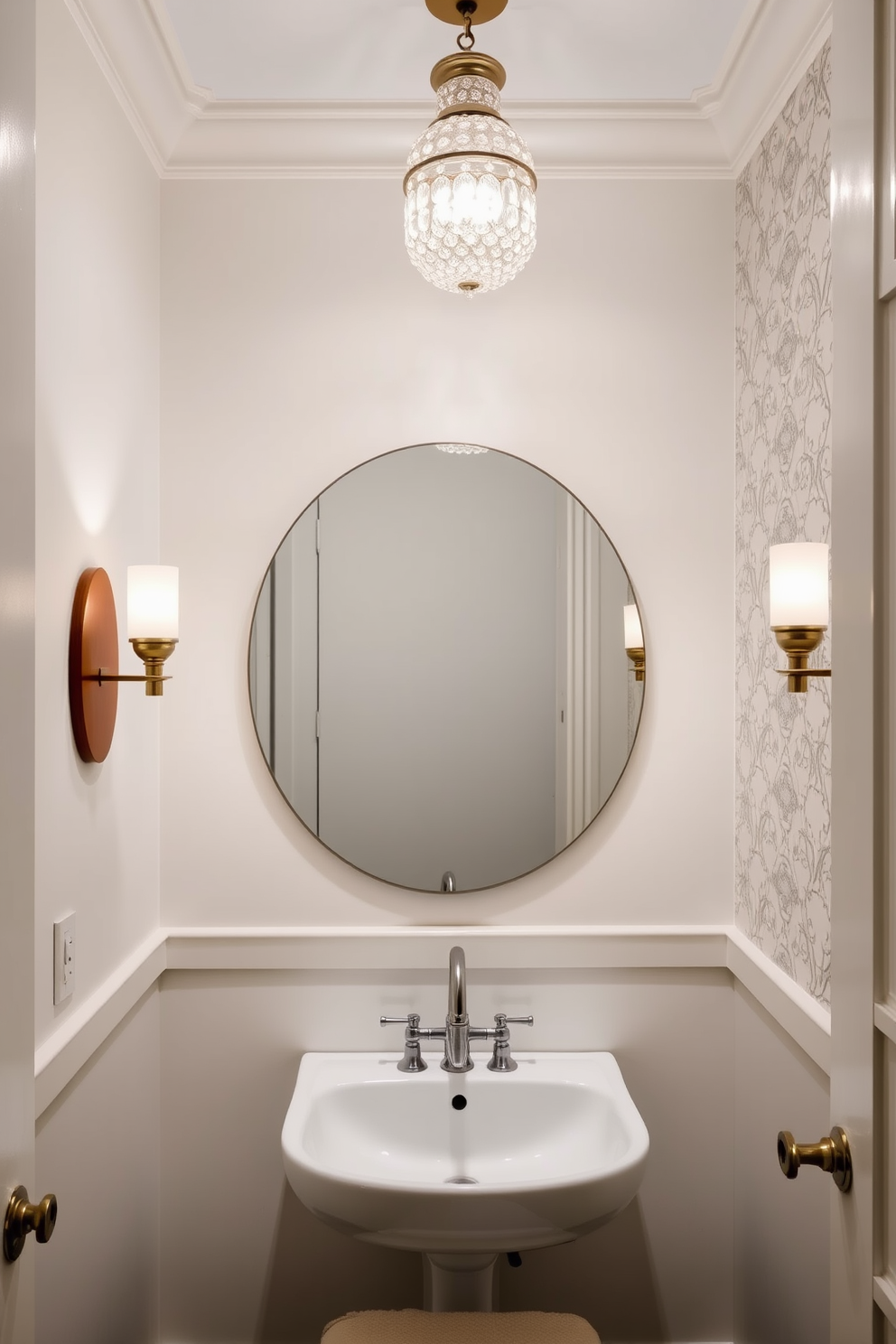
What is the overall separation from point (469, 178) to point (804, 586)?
0.77 meters

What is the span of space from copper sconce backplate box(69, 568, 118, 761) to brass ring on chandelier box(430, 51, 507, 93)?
→ 3.06ft

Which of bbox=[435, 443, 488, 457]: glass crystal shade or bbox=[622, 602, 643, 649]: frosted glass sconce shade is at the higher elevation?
bbox=[435, 443, 488, 457]: glass crystal shade

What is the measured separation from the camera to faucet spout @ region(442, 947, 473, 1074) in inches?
65.4

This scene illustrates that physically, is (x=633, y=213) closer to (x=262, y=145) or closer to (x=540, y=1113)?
(x=262, y=145)

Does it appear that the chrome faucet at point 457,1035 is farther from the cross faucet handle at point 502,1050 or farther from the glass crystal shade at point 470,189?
the glass crystal shade at point 470,189

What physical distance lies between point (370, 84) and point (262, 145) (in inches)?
9.8

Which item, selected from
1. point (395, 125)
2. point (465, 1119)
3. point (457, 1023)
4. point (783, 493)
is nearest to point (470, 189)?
point (395, 125)

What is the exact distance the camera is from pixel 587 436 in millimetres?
1843

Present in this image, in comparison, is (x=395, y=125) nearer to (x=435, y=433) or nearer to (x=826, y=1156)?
(x=435, y=433)

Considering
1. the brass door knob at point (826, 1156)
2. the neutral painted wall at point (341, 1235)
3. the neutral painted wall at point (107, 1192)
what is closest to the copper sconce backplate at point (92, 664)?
the neutral painted wall at point (107, 1192)

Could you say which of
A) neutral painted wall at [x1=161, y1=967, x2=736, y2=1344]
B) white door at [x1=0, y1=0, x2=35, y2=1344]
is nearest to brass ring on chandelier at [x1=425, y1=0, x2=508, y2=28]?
white door at [x1=0, y1=0, x2=35, y2=1344]

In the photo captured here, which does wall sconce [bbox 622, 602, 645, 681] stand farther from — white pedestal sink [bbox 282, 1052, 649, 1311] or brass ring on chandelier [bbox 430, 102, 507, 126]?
brass ring on chandelier [bbox 430, 102, 507, 126]

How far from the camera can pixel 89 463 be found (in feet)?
4.75

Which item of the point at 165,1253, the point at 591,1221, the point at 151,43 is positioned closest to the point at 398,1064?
the point at 591,1221
